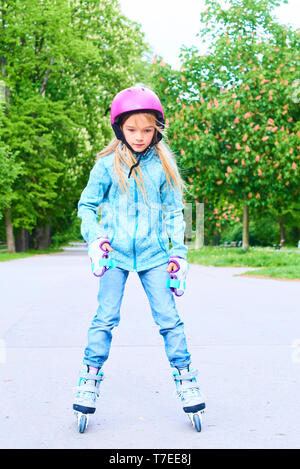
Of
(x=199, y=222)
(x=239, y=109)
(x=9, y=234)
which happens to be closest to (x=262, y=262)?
(x=239, y=109)

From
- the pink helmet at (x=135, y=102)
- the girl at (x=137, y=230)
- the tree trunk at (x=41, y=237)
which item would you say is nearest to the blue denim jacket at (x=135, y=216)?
the girl at (x=137, y=230)

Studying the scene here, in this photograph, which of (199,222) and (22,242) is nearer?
(199,222)

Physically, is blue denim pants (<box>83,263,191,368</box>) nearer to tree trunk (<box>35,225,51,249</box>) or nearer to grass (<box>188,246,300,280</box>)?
grass (<box>188,246,300,280</box>)

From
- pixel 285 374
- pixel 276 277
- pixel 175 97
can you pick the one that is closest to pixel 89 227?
pixel 285 374

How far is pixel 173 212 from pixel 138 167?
32 centimetres

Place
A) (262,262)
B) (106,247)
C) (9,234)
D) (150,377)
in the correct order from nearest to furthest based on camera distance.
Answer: (106,247)
(150,377)
(262,262)
(9,234)

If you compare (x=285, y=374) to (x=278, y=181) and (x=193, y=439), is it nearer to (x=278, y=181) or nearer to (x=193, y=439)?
(x=193, y=439)

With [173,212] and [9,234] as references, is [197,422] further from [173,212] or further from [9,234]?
[9,234]

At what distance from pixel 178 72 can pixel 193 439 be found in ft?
71.3

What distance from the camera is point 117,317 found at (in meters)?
3.62

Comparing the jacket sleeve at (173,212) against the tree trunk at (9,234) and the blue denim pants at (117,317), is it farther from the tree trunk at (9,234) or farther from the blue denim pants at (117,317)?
the tree trunk at (9,234)

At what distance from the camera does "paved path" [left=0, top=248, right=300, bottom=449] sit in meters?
3.35

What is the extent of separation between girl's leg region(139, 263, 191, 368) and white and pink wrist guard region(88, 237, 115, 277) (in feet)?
0.84

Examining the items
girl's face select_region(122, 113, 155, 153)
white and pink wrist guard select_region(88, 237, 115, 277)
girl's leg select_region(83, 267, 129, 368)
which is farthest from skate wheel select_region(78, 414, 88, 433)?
girl's face select_region(122, 113, 155, 153)
